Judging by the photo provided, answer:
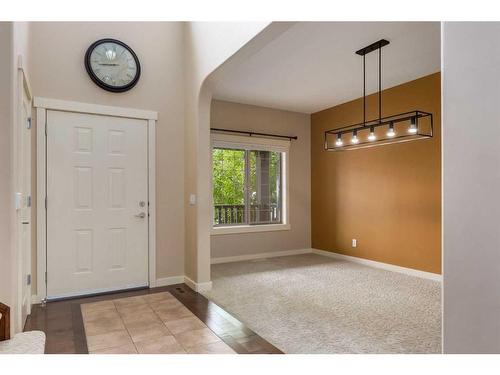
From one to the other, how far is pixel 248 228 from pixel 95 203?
2.62 metres

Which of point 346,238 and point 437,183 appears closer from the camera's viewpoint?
point 437,183

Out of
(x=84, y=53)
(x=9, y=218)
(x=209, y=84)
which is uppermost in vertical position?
(x=84, y=53)

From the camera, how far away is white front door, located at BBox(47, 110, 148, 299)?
339cm

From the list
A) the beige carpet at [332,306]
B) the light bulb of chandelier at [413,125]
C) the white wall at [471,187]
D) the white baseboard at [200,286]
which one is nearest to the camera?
the white wall at [471,187]

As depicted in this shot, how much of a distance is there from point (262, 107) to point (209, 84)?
85.5 inches

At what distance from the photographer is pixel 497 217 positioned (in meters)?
1.09

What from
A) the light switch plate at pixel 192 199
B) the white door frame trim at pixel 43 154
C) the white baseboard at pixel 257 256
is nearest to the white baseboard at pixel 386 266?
the white baseboard at pixel 257 256

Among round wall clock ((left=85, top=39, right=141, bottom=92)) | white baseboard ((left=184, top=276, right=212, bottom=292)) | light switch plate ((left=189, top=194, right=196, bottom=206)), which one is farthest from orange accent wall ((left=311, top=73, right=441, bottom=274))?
round wall clock ((left=85, top=39, right=141, bottom=92))

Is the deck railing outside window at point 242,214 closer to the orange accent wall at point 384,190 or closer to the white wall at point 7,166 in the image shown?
the orange accent wall at point 384,190

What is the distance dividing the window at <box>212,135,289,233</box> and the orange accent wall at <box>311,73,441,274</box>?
2.40 feet

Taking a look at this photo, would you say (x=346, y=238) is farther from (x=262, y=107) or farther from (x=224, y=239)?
(x=262, y=107)

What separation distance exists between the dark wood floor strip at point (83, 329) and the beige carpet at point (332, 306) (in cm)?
11

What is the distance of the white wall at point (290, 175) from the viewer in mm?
5316

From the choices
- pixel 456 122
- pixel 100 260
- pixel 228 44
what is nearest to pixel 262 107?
pixel 228 44
